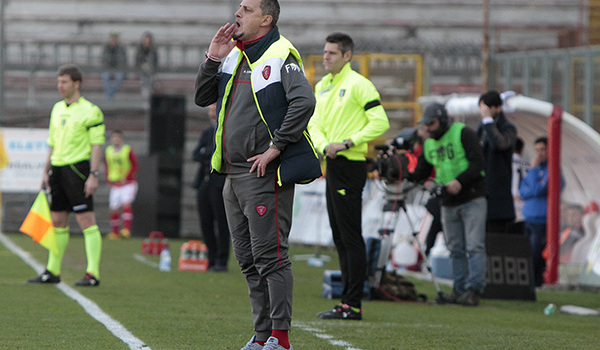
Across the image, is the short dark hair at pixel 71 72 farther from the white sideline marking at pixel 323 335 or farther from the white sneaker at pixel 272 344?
the white sneaker at pixel 272 344

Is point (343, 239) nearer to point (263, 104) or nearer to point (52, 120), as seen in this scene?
point (263, 104)

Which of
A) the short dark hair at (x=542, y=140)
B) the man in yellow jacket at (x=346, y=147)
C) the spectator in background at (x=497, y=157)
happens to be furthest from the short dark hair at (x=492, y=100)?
the short dark hair at (x=542, y=140)

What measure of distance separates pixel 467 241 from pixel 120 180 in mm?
12391

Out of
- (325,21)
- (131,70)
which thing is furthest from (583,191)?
(325,21)

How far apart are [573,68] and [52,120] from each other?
9258 millimetres

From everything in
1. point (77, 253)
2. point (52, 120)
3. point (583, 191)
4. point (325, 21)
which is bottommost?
point (77, 253)

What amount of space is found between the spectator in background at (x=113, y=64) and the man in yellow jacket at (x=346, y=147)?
53.7 ft

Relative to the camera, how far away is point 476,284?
1010 centimetres

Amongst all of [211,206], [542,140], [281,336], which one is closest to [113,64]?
[211,206]


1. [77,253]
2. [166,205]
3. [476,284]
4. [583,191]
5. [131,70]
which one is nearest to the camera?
[476,284]

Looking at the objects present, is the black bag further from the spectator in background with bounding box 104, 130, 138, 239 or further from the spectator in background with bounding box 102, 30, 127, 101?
A: the spectator in background with bounding box 102, 30, 127, 101

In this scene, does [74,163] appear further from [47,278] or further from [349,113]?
[349,113]

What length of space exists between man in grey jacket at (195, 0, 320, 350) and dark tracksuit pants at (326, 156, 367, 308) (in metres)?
2.38

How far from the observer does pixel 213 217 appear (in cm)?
1340
